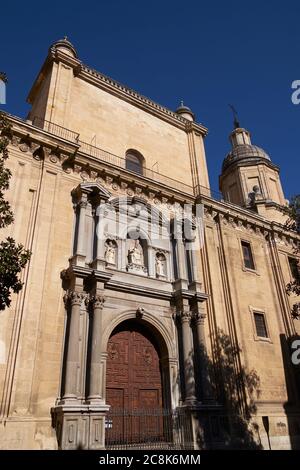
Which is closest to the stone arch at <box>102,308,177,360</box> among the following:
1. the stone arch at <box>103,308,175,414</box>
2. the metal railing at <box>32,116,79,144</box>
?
the stone arch at <box>103,308,175,414</box>

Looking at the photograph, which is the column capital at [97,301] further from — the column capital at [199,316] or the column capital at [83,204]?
the column capital at [199,316]

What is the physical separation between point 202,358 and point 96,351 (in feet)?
14.0

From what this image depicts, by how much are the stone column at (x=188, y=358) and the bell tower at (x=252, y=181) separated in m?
11.1

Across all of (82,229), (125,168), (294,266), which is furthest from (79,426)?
(294,266)

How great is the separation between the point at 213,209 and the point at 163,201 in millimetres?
2932

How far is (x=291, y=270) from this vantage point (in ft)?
65.2

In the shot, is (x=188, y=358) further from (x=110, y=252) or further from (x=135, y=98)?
(x=135, y=98)

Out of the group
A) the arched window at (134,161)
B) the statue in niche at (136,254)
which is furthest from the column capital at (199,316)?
the arched window at (134,161)

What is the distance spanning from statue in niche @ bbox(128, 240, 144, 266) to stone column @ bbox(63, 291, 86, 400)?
297 centimetres

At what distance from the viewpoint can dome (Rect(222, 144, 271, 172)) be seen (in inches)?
1019

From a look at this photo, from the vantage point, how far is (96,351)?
10852 mm

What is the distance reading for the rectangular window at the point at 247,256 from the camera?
18.2 meters

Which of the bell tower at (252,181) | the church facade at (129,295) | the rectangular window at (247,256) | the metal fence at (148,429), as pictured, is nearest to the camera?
the church facade at (129,295)

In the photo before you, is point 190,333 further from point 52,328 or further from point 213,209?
point 213,209
